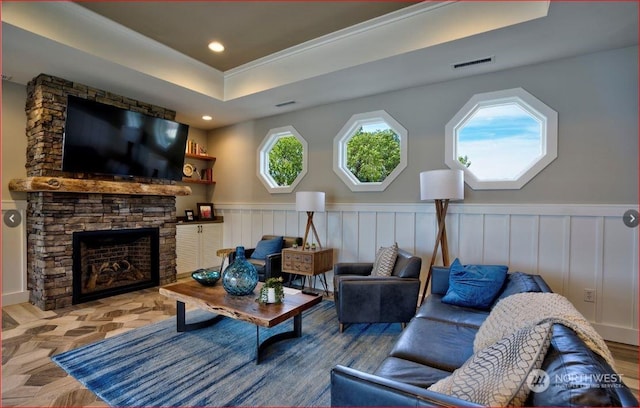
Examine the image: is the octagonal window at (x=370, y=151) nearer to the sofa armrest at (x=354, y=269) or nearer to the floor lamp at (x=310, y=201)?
the floor lamp at (x=310, y=201)

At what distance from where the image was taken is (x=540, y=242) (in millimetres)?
2934

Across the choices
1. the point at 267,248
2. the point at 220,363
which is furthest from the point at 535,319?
the point at 267,248

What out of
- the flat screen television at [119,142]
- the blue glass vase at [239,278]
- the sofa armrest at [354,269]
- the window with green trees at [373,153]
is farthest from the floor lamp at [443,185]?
the flat screen television at [119,142]

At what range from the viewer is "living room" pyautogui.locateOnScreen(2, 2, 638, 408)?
2633 mm

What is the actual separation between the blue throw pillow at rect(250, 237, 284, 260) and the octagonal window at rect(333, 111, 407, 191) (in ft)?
4.22

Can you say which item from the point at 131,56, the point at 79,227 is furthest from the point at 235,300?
the point at 131,56

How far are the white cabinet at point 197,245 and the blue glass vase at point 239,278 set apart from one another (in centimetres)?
261

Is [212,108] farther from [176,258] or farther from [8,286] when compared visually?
[8,286]

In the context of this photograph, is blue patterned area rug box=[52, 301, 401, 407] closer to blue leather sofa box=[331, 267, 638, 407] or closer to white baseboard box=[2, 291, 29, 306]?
blue leather sofa box=[331, 267, 638, 407]

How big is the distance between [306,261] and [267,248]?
2.66ft

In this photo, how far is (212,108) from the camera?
14.5ft

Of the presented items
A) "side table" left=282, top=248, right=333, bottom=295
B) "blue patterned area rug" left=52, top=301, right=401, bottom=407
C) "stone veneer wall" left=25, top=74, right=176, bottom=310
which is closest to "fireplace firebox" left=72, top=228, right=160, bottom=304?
"stone veneer wall" left=25, top=74, right=176, bottom=310

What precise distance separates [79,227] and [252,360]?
9.33 ft

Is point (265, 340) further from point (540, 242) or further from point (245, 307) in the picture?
point (540, 242)
